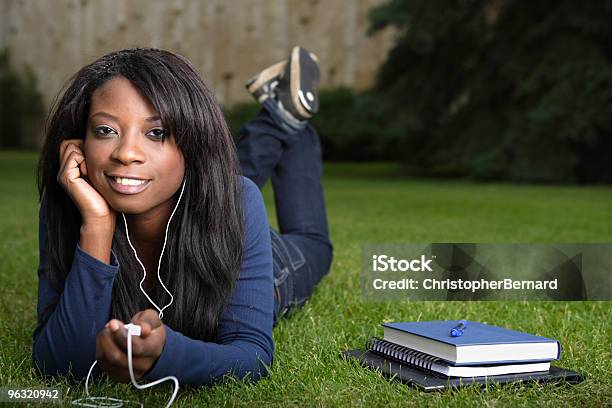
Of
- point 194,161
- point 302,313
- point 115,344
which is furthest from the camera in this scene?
point 302,313

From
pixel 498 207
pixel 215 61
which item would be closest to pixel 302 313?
pixel 498 207

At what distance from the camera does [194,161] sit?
5.02ft

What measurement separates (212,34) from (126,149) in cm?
1696

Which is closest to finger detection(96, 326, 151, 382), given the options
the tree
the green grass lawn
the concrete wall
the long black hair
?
the green grass lawn

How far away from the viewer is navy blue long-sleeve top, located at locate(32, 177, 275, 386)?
1.46 meters

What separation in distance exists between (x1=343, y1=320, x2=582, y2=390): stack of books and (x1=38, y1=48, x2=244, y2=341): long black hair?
395 mm

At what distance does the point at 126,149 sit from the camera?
1.40 m

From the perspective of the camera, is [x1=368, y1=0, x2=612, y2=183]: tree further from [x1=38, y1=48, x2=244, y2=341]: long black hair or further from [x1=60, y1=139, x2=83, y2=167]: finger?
[x1=60, y1=139, x2=83, y2=167]: finger

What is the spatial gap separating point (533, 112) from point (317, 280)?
6.93 metres

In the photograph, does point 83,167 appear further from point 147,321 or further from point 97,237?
point 147,321

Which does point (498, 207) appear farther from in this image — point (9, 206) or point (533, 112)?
point (9, 206)

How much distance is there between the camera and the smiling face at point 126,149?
142cm

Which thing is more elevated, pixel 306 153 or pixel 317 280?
pixel 306 153

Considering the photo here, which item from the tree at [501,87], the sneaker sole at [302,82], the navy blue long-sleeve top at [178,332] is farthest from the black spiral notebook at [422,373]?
the tree at [501,87]
